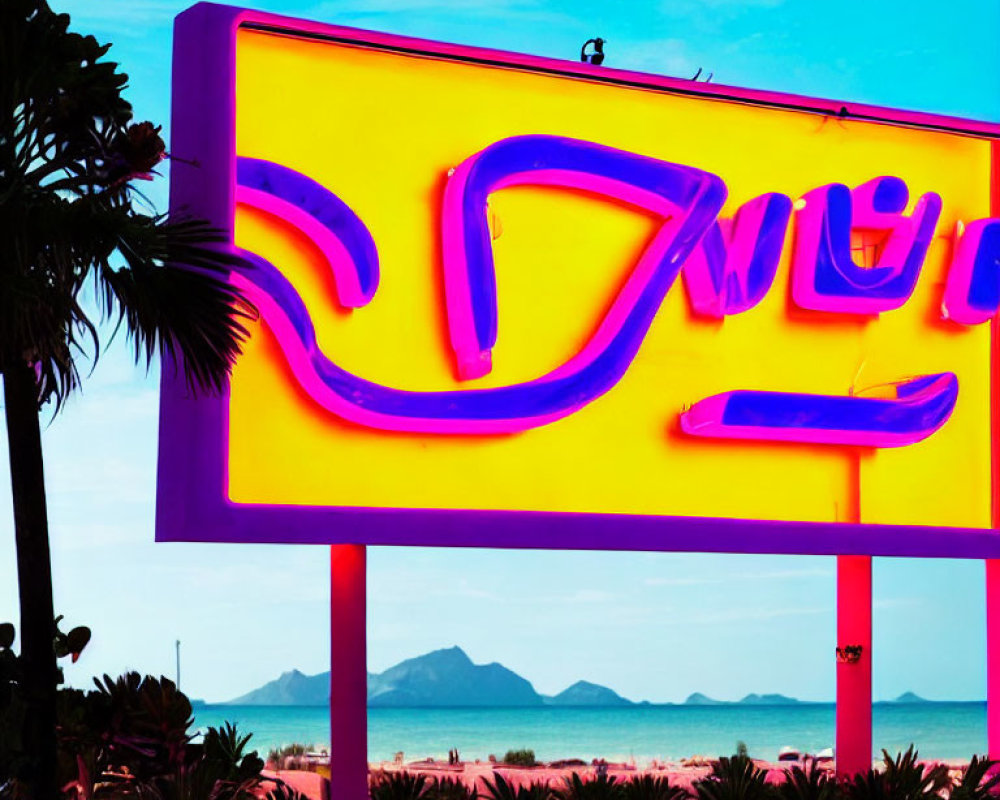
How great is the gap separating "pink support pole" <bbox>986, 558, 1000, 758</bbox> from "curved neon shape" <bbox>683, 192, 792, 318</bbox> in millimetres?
4488

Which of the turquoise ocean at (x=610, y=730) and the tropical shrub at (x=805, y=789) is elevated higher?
the tropical shrub at (x=805, y=789)

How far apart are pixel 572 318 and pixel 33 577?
19.1ft

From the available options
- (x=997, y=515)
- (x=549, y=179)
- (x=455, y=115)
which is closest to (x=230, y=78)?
(x=455, y=115)

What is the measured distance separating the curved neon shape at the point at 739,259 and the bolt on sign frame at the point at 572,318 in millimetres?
31

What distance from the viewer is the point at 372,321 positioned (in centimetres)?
1459

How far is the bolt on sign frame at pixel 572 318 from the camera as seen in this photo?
1399 centimetres

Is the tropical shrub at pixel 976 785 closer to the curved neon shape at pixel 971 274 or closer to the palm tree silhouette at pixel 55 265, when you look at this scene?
the curved neon shape at pixel 971 274

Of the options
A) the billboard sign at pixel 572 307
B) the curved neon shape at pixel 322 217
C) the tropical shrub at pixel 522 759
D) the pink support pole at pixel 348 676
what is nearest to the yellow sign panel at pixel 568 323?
the billboard sign at pixel 572 307

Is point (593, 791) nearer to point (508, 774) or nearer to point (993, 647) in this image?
point (508, 774)

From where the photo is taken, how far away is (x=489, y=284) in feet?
48.1

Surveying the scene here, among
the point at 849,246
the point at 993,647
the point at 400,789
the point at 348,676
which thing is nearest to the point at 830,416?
the point at 849,246

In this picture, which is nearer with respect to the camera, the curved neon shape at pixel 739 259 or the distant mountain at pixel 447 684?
the curved neon shape at pixel 739 259

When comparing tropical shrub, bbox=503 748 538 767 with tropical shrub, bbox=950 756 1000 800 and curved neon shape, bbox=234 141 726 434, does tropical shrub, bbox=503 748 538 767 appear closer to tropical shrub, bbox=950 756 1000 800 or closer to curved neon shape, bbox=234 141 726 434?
tropical shrub, bbox=950 756 1000 800

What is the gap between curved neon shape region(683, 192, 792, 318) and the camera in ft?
51.4
